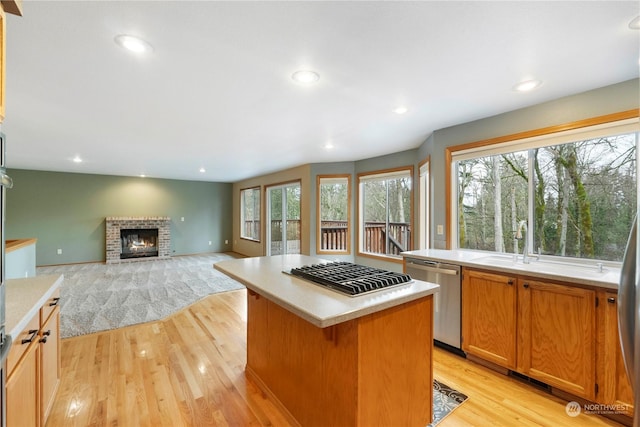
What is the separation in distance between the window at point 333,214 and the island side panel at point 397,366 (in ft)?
12.5

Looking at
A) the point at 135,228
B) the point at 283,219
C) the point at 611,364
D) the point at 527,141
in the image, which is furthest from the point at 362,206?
the point at 135,228

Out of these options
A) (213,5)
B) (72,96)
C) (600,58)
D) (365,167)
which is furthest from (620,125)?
(72,96)

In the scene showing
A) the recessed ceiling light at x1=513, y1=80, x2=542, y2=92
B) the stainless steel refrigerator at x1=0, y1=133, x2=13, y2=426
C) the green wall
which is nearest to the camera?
the stainless steel refrigerator at x1=0, y1=133, x2=13, y2=426

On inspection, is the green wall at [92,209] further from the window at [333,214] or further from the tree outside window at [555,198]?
the tree outside window at [555,198]

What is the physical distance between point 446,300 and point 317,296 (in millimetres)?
1762

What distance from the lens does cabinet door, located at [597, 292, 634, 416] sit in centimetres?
175

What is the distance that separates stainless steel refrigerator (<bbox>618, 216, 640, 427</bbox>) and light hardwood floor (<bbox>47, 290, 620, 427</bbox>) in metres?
1.50

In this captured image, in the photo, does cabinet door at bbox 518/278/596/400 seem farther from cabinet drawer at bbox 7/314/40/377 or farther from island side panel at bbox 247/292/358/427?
cabinet drawer at bbox 7/314/40/377

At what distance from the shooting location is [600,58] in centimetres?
179

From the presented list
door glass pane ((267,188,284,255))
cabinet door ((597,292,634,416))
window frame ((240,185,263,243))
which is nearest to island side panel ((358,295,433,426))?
cabinet door ((597,292,634,416))

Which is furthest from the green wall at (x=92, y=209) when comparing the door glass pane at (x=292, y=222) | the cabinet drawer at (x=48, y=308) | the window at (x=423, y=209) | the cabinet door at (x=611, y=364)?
the cabinet door at (x=611, y=364)

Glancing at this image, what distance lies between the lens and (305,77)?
2039 millimetres

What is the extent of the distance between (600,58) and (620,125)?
0.67 m

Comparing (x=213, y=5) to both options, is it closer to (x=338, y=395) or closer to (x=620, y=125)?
(x=338, y=395)
